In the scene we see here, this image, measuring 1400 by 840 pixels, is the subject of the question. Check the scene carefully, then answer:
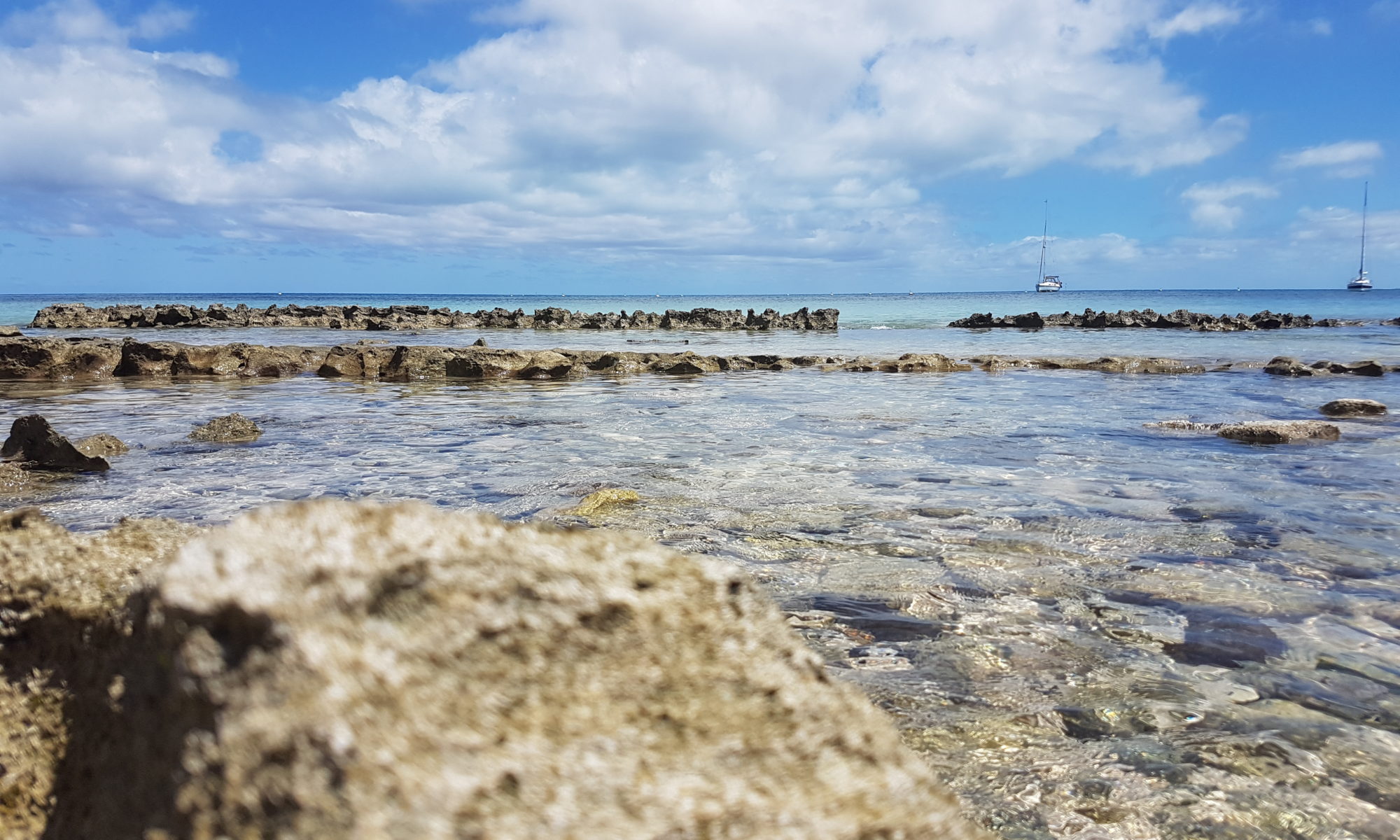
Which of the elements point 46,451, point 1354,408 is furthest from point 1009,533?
point 1354,408

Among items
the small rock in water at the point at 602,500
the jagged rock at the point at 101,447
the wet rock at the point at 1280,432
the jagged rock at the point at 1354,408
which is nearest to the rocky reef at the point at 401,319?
the jagged rock at the point at 1354,408

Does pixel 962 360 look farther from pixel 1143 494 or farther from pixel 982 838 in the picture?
pixel 982 838

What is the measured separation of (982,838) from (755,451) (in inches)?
274

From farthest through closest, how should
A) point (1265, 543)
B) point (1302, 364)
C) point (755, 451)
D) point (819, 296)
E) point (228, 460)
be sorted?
1. point (819, 296)
2. point (1302, 364)
3. point (755, 451)
4. point (228, 460)
5. point (1265, 543)

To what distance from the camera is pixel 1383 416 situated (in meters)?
11.6

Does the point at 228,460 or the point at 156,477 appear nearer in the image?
the point at 156,477

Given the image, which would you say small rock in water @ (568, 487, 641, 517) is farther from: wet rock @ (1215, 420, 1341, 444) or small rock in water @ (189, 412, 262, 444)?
wet rock @ (1215, 420, 1341, 444)

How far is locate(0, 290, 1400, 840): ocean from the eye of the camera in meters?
2.90

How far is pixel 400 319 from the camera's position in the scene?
39.6 meters

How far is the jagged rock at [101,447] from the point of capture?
305 inches

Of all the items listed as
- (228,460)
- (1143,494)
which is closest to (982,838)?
(1143,494)

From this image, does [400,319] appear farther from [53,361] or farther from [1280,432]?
[1280,432]

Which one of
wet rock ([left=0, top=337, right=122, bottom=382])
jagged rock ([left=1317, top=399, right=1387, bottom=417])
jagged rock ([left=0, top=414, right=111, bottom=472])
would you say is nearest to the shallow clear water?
jagged rock ([left=0, top=414, right=111, bottom=472])

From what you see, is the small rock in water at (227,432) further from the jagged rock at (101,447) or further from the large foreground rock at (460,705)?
the large foreground rock at (460,705)
